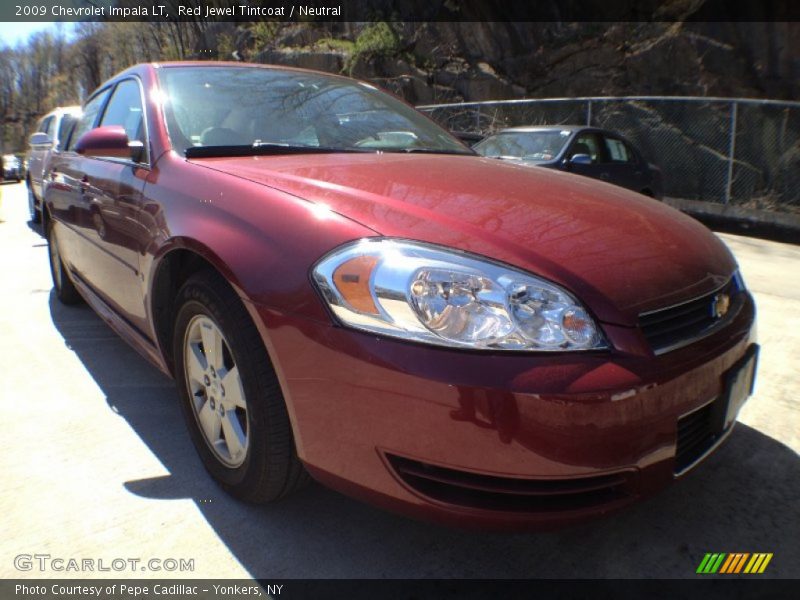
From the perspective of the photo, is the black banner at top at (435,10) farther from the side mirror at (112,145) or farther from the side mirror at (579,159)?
the side mirror at (112,145)

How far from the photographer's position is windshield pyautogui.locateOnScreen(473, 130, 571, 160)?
24.9ft

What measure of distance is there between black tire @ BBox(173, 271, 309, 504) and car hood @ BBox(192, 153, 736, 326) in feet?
1.31

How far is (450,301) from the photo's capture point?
5.14 feet

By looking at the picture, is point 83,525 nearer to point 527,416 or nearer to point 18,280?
point 527,416

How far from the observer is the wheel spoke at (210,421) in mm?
2145

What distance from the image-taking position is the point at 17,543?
1972 millimetres

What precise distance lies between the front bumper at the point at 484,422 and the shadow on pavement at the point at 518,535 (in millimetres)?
273

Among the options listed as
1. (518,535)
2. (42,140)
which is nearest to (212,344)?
(518,535)

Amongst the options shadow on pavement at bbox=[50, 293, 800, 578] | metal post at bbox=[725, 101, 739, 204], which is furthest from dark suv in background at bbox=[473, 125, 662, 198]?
shadow on pavement at bbox=[50, 293, 800, 578]

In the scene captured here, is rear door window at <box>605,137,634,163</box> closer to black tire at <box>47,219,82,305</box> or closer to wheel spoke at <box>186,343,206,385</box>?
black tire at <box>47,219,82,305</box>

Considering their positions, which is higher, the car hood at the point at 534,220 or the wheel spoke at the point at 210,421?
the car hood at the point at 534,220

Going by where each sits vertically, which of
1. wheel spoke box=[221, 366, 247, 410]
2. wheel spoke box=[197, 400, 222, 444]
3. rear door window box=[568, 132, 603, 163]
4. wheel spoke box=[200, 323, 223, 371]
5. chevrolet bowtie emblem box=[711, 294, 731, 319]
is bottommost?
wheel spoke box=[197, 400, 222, 444]

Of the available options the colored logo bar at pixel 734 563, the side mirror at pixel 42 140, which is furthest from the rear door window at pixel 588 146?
the colored logo bar at pixel 734 563

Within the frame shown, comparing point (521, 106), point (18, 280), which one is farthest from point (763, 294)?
point (521, 106)
